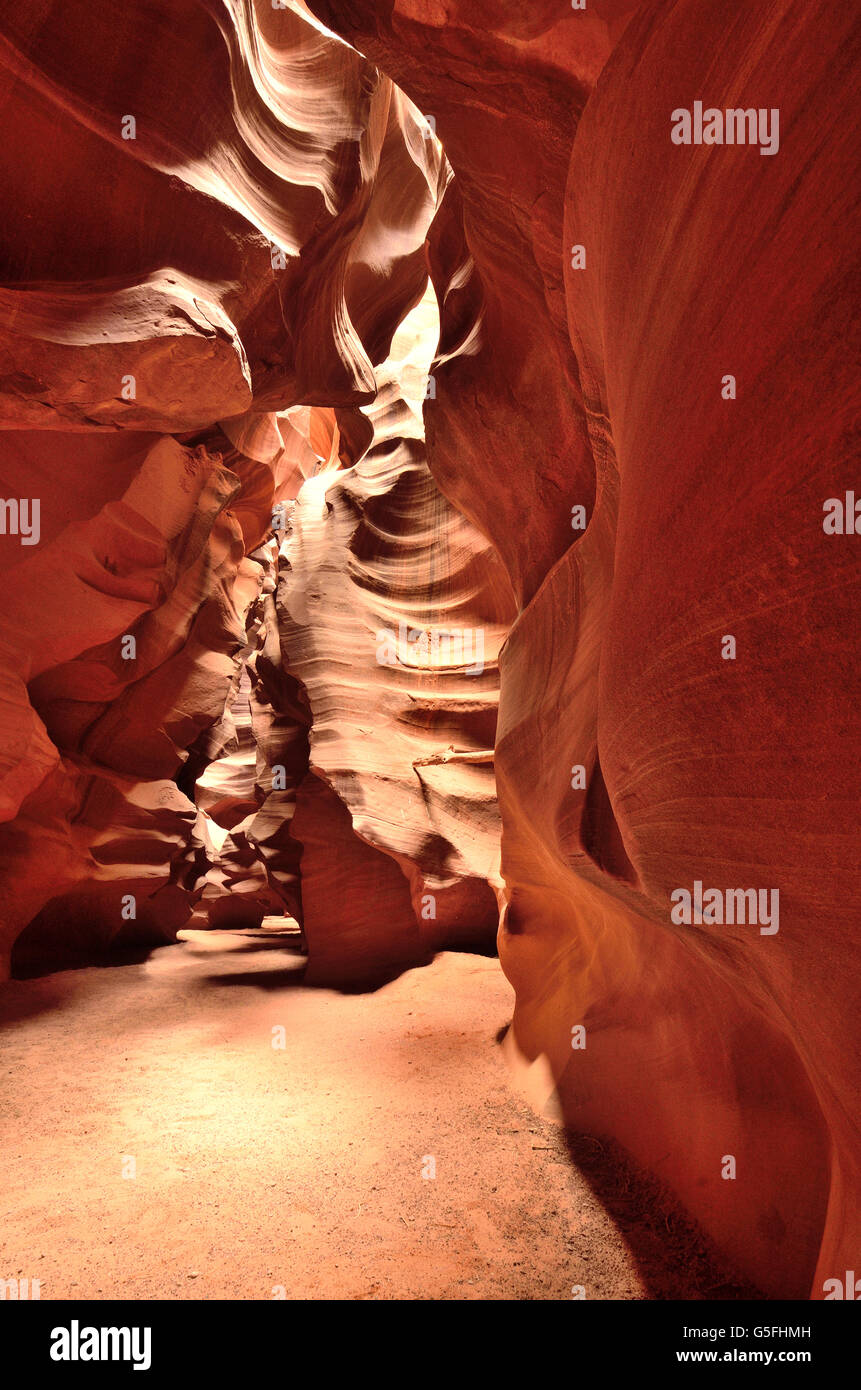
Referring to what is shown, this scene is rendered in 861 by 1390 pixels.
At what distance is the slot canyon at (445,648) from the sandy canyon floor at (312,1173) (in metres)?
0.03

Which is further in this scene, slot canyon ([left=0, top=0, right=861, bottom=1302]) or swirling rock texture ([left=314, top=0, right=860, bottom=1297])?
slot canyon ([left=0, top=0, right=861, bottom=1302])

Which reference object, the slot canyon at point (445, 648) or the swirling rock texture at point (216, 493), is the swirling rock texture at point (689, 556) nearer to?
the slot canyon at point (445, 648)

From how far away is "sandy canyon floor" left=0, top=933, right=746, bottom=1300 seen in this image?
2.97 metres

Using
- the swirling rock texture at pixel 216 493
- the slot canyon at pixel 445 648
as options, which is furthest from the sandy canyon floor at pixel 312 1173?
the swirling rock texture at pixel 216 493

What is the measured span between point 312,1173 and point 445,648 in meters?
6.24

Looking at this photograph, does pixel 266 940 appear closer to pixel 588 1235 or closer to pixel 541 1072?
pixel 541 1072

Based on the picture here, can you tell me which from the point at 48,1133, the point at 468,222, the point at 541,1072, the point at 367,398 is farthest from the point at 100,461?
the point at 541,1072

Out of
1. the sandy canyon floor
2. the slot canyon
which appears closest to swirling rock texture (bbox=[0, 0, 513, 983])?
the slot canyon

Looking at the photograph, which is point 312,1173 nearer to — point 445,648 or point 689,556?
point 689,556

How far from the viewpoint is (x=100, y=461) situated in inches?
310

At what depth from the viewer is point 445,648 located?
929 centimetres

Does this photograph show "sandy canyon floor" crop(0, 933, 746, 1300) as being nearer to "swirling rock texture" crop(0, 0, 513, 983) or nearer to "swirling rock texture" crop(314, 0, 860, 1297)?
"swirling rock texture" crop(314, 0, 860, 1297)

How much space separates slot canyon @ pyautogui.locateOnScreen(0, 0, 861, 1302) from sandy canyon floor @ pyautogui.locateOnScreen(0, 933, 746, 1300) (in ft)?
0.11

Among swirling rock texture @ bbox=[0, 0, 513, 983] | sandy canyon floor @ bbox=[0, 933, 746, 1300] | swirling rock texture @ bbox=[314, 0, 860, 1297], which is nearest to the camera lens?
swirling rock texture @ bbox=[314, 0, 860, 1297]
